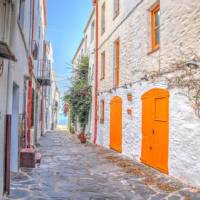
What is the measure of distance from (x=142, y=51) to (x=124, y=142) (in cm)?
371

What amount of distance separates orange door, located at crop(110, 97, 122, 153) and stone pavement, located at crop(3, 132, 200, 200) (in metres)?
2.79

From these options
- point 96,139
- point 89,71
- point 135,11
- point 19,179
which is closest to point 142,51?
point 135,11

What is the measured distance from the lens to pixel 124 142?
38.1ft

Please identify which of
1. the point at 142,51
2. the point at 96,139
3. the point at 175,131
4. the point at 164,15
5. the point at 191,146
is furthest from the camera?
the point at 96,139

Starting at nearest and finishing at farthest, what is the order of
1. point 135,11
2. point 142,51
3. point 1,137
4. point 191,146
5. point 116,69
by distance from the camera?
point 1,137 → point 191,146 → point 142,51 → point 135,11 → point 116,69

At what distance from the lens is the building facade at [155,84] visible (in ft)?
22.6

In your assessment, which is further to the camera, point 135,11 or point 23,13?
point 135,11

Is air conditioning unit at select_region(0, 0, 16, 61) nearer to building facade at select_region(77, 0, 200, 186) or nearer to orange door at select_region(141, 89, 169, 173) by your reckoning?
building facade at select_region(77, 0, 200, 186)

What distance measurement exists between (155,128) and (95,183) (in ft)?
9.23

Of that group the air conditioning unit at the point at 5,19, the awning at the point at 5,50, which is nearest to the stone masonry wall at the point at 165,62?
the air conditioning unit at the point at 5,19

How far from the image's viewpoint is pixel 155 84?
8.73 metres

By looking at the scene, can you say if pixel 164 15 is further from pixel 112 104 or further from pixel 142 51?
pixel 112 104

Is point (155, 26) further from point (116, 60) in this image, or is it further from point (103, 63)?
point (103, 63)

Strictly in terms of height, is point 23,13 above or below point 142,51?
above
